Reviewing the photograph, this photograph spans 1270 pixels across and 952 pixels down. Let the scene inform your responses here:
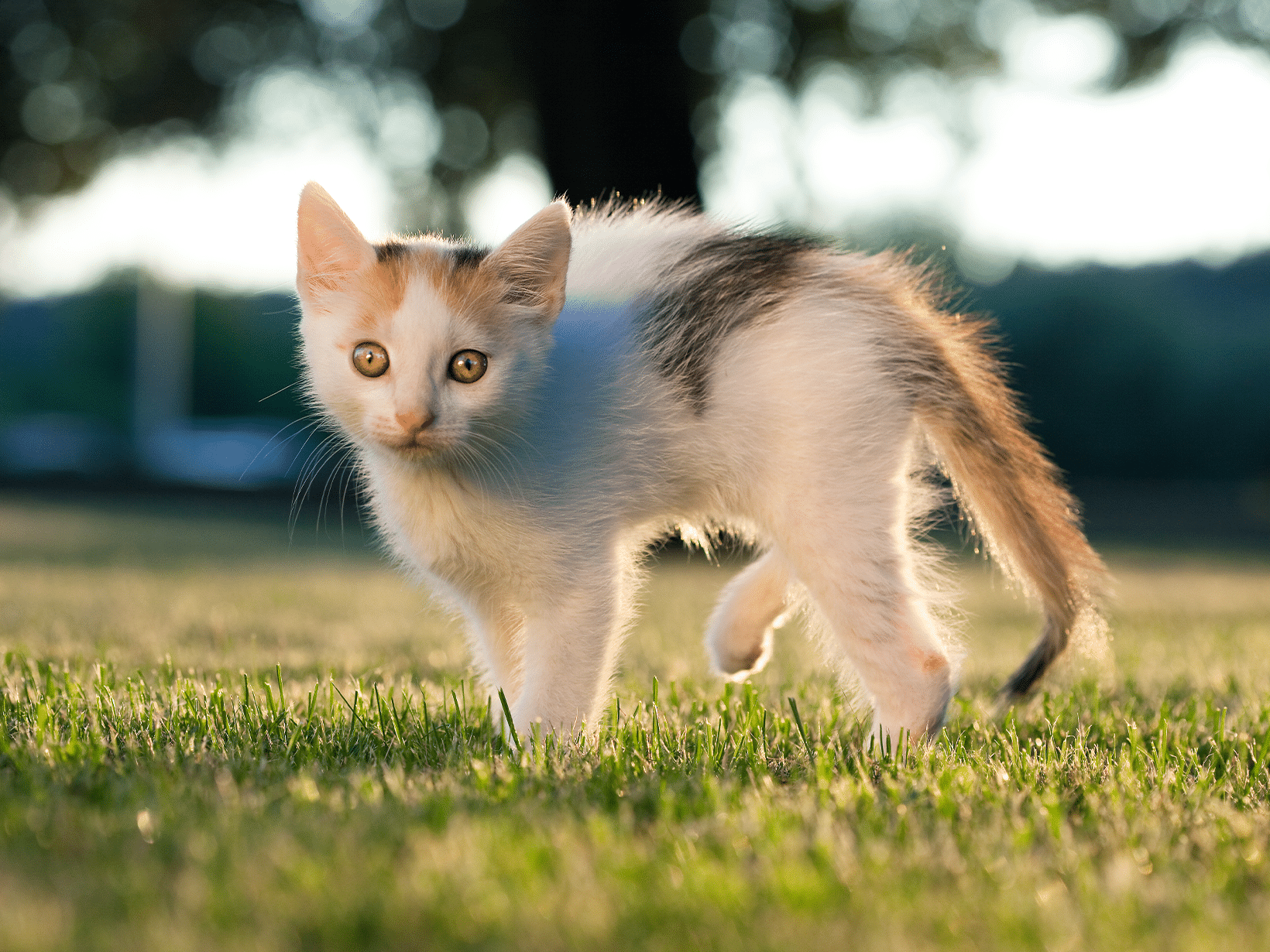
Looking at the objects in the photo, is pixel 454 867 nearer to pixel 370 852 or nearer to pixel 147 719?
pixel 370 852

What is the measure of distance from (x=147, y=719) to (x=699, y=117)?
7.64m

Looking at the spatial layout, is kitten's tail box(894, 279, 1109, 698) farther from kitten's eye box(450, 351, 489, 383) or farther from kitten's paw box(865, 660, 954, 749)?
kitten's eye box(450, 351, 489, 383)

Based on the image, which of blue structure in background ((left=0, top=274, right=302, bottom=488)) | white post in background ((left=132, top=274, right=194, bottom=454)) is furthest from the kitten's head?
white post in background ((left=132, top=274, right=194, bottom=454))

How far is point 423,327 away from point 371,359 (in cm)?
14

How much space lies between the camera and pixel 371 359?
7.73 ft

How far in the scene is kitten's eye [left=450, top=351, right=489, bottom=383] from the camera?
2.35 meters

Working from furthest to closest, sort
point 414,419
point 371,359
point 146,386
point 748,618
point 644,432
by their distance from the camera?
point 146,386
point 748,618
point 644,432
point 371,359
point 414,419

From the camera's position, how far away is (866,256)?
9.89ft

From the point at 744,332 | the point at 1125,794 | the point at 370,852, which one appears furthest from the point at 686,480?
the point at 370,852

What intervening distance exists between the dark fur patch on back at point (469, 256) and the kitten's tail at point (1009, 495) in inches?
40.8

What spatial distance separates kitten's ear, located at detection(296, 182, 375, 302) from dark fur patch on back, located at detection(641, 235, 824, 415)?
0.72 meters

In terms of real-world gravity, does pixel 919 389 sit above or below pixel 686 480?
above

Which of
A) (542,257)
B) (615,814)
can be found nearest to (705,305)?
(542,257)

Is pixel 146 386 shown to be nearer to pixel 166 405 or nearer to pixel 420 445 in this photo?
pixel 166 405
